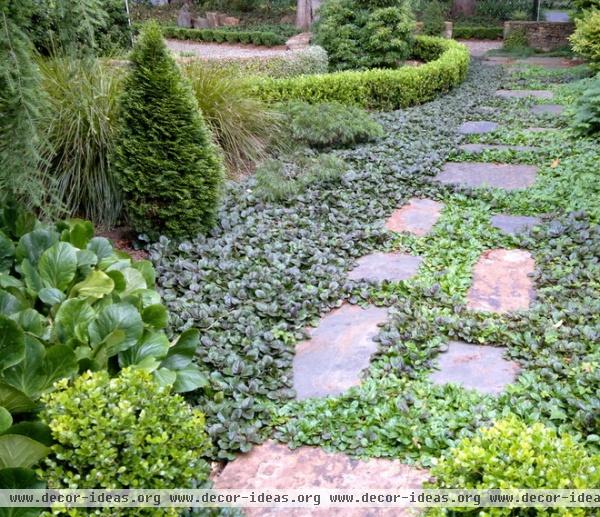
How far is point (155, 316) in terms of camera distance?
2611 mm

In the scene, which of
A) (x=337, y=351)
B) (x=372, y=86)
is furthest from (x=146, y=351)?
(x=372, y=86)

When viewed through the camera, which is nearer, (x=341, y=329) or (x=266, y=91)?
(x=341, y=329)

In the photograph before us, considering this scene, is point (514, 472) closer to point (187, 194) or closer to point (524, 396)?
point (524, 396)

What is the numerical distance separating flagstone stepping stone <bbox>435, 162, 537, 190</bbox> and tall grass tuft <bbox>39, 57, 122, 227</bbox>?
2.79 metres

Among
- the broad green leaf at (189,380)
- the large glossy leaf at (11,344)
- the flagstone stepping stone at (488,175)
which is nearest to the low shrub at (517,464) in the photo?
the broad green leaf at (189,380)

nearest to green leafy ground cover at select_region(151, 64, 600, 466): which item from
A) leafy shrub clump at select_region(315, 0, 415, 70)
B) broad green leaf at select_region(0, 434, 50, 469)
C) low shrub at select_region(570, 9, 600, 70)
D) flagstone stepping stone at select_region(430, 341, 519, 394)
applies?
flagstone stepping stone at select_region(430, 341, 519, 394)

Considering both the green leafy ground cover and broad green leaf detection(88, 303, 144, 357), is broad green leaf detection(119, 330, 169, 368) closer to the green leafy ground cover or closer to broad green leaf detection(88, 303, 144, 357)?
broad green leaf detection(88, 303, 144, 357)

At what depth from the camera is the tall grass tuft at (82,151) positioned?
4281 mm

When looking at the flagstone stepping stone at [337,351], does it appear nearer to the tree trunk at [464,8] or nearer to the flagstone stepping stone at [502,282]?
the flagstone stepping stone at [502,282]

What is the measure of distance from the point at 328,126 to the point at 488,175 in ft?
5.24

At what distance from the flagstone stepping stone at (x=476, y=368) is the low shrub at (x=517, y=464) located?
2.74 feet

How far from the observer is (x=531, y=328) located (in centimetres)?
303

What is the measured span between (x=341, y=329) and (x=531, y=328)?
94cm

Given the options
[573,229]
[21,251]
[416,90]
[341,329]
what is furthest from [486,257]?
[416,90]
